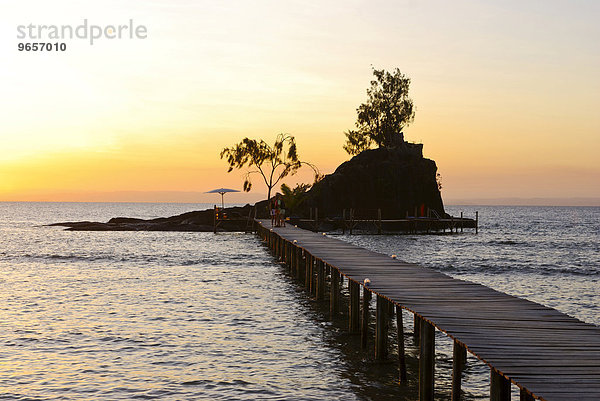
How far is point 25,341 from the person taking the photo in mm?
15398

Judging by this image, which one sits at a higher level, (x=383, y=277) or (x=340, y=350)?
(x=383, y=277)

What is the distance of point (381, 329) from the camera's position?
13.0 metres

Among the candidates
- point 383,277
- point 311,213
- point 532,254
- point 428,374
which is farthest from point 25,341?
point 311,213

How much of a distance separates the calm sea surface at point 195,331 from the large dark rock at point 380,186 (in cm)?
3161

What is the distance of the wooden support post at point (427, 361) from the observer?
32.4 feet

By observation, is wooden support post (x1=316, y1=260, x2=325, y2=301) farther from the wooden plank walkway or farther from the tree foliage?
the tree foliage

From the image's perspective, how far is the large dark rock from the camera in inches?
2724

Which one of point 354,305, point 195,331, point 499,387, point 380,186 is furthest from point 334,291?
point 380,186

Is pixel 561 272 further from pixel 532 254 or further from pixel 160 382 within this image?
pixel 160 382

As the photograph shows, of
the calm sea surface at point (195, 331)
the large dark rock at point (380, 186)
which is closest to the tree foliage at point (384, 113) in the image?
the large dark rock at point (380, 186)

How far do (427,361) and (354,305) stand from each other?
6157mm

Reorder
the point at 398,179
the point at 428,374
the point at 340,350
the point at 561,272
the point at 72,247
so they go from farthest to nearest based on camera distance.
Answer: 1. the point at 398,179
2. the point at 72,247
3. the point at 561,272
4. the point at 340,350
5. the point at 428,374

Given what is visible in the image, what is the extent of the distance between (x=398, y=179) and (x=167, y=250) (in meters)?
32.7

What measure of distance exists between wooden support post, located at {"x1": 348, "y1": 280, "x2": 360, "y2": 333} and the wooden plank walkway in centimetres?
32
